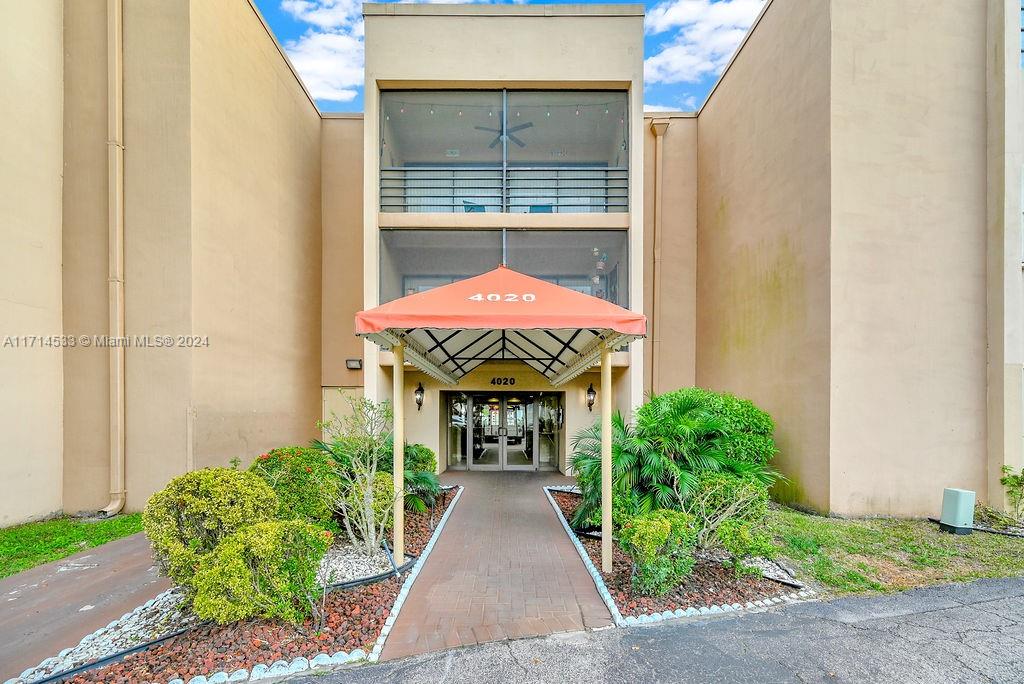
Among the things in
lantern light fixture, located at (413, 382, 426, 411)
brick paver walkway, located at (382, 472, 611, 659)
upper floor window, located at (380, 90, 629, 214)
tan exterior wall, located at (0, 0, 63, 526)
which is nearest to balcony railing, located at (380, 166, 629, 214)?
upper floor window, located at (380, 90, 629, 214)

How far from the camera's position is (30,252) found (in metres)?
7.02

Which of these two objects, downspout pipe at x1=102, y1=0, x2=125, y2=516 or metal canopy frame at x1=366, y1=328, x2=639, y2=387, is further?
downspout pipe at x1=102, y1=0, x2=125, y2=516

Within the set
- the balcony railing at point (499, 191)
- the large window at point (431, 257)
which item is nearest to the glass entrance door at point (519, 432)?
the large window at point (431, 257)

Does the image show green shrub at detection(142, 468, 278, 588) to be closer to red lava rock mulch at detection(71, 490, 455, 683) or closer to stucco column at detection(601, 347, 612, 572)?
red lava rock mulch at detection(71, 490, 455, 683)

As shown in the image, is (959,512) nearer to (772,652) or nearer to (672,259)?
(772,652)

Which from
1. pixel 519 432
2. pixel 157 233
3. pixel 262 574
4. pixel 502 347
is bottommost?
pixel 519 432

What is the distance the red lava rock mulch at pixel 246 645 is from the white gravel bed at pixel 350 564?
1.93 feet

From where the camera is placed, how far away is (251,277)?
936 cm

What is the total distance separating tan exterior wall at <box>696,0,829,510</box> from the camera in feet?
24.4

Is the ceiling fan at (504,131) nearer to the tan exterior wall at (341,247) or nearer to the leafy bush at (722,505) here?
the tan exterior wall at (341,247)

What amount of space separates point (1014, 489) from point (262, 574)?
965cm

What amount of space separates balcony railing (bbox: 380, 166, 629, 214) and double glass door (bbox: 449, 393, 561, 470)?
490cm

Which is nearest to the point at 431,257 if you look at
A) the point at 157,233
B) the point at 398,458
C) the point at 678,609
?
the point at 157,233

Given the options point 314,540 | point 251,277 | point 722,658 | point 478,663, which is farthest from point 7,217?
point 722,658
